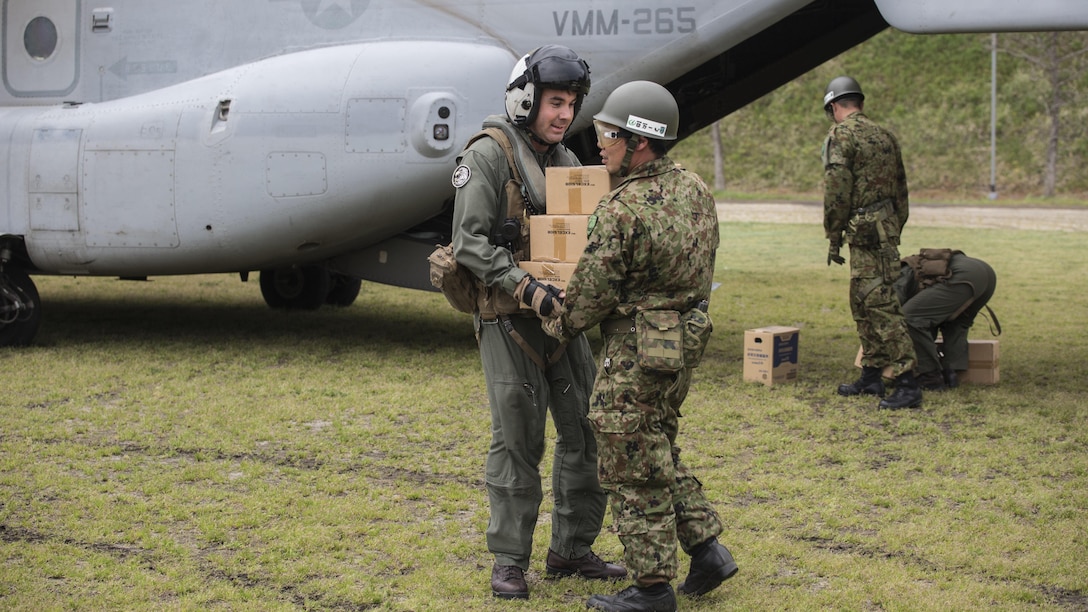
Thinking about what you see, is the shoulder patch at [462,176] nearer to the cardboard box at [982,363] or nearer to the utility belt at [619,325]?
the utility belt at [619,325]

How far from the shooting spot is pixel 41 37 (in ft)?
33.4

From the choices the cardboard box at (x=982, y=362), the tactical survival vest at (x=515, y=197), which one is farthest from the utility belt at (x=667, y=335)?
the cardboard box at (x=982, y=362)

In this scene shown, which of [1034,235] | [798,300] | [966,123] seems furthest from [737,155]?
[798,300]

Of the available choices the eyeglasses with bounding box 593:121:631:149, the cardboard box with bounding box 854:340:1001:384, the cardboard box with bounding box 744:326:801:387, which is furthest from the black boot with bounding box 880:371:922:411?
the eyeglasses with bounding box 593:121:631:149

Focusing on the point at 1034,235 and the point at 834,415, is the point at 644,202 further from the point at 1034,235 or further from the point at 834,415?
the point at 1034,235

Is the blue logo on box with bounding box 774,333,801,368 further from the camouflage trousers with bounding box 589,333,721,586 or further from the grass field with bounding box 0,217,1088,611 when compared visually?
the camouflage trousers with bounding box 589,333,721,586

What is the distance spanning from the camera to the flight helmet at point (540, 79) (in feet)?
15.4

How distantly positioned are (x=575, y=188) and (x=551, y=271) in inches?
14.1

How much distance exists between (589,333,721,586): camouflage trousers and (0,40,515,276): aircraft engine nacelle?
4.94m

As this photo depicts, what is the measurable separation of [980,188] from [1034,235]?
42.4 ft

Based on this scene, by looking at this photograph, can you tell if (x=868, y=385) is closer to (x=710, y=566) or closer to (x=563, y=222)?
(x=710, y=566)

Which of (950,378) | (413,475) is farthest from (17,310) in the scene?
(950,378)

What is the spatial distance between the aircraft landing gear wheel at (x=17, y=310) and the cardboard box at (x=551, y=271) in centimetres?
661

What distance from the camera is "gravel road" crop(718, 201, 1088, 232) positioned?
22406mm
